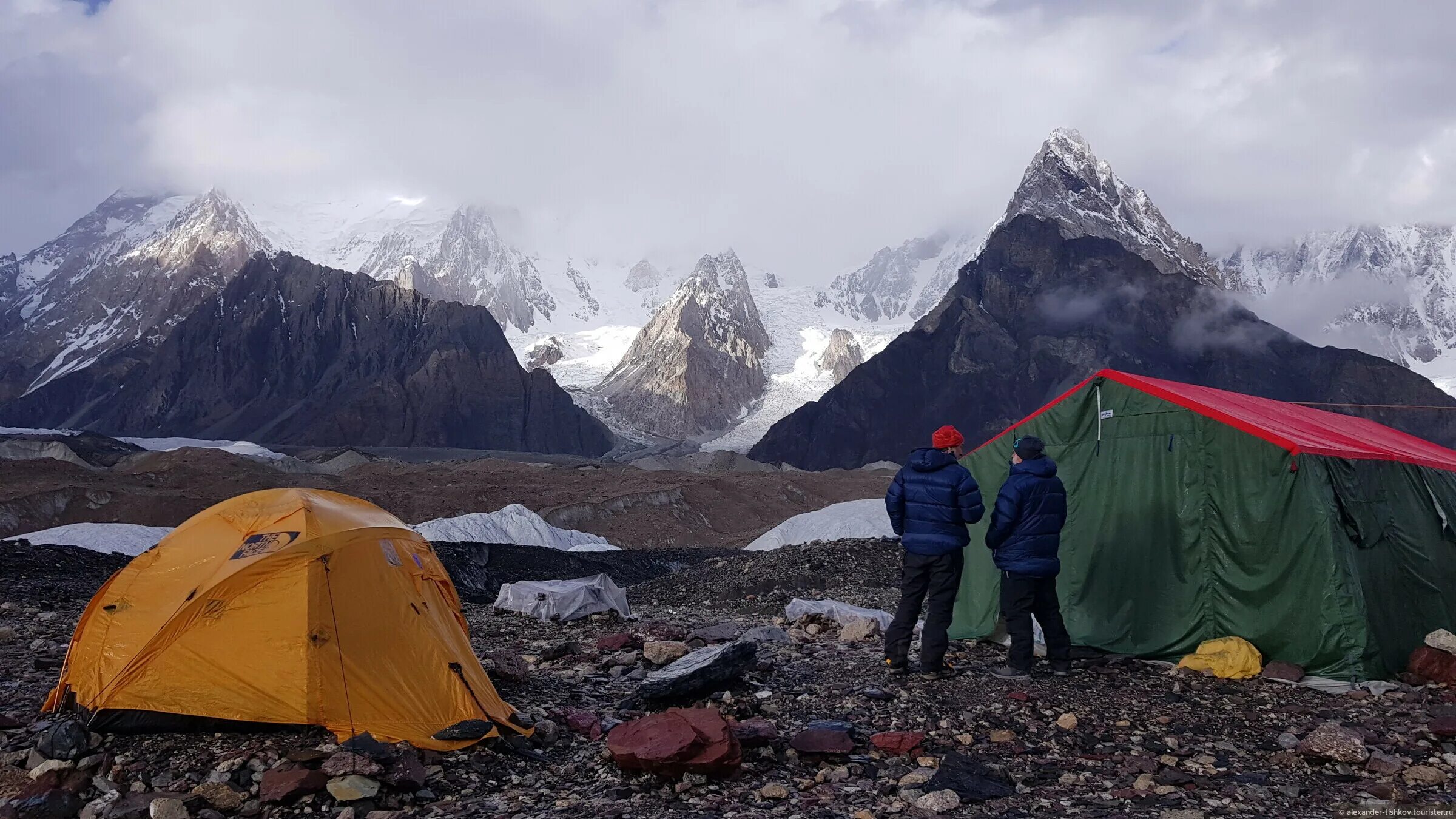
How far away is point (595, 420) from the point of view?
131 m

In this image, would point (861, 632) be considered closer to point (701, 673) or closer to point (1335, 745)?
point (701, 673)

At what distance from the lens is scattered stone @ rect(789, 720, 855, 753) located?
5.91 metres

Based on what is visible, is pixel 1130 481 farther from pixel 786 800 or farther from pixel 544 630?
pixel 544 630

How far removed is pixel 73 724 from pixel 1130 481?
8.89m

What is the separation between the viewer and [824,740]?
600cm

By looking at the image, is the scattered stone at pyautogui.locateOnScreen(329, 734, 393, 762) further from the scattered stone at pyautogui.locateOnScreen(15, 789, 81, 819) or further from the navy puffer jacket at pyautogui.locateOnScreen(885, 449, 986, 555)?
the navy puffer jacket at pyautogui.locateOnScreen(885, 449, 986, 555)

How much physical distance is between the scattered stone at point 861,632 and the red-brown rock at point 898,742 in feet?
14.4

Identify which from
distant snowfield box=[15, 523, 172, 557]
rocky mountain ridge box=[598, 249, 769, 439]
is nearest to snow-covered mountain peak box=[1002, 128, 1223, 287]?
rocky mountain ridge box=[598, 249, 769, 439]

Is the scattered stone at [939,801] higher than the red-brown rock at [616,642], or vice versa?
the scattered stone at [939,801]

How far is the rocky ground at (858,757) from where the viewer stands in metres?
5.09

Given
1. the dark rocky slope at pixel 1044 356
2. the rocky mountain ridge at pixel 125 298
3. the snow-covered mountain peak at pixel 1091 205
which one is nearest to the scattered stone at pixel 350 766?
the dark rocky slope at pixel 1044 356

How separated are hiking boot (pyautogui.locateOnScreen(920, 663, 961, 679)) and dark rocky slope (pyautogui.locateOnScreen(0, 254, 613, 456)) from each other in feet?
363

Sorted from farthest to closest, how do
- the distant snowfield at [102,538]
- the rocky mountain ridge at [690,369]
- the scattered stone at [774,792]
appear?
1. the rocky mountain ridge at [690,369]
2. the distant snowfield at [102,538]
3. the scattered stone at [774,792]

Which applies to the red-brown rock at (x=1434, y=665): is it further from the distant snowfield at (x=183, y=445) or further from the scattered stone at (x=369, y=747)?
the distant snowfield at (x=183, y=445)
